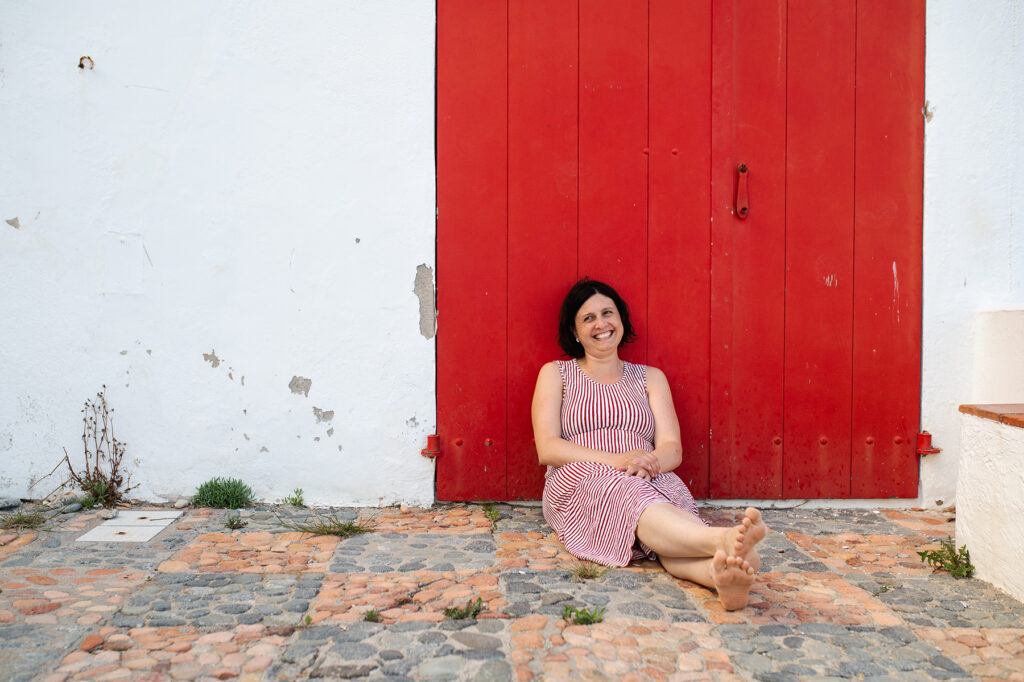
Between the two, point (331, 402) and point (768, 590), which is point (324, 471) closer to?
point (331, 402)

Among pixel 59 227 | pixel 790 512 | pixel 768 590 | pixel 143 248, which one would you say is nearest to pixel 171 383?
pixel 143 248

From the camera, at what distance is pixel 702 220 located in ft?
11.3

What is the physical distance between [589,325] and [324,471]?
138 cm

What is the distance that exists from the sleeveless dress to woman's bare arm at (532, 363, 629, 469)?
1.1 inches

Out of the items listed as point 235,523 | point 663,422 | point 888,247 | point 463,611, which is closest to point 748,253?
point 888,247

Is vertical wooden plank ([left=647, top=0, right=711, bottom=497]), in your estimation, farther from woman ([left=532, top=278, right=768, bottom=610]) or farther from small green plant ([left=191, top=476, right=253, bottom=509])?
small green plant ([left=191, top=476, right=253, bottom=509])

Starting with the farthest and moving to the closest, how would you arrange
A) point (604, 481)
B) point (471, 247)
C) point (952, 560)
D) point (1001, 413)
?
point (471, 247) < point (604, 481) < point (952, 560) < point (1001, 413)

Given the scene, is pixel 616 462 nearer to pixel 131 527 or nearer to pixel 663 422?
pixel 663 422

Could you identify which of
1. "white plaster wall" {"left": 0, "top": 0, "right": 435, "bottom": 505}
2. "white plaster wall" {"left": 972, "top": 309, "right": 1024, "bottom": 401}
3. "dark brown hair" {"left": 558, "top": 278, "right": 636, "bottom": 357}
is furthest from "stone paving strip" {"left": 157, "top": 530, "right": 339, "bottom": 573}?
"white plaster wall" {"left": 972, "top": 309, "right": 1024, "bottom": 401}

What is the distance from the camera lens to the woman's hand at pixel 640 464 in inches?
110

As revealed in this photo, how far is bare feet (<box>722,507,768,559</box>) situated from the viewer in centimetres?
214

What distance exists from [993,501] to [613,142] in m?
2.07

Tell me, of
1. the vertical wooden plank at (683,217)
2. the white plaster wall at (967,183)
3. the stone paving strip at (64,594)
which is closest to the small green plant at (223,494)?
the stone paving strip at (64,594)

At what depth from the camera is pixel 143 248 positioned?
11.1 feet
